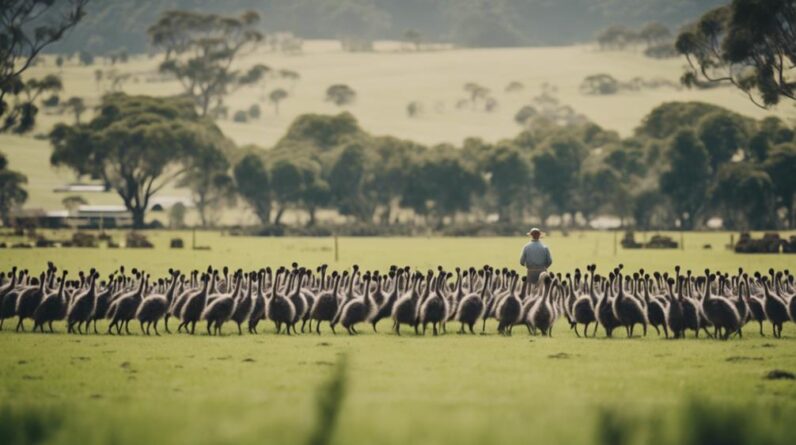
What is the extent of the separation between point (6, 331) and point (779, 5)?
5164cm

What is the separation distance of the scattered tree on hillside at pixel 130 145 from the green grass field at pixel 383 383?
87963 millimetres

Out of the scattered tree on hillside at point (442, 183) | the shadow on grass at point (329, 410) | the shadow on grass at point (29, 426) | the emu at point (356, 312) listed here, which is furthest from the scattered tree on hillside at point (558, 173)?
the shadow on grass at point (329, 410)

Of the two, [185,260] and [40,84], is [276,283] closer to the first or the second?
[185,260]

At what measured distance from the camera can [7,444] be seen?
34.3 ft

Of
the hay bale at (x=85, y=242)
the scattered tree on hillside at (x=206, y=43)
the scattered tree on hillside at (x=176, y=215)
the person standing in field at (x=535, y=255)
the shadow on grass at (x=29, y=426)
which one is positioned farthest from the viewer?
the scattered tree on hillside at (x=206, y=43)

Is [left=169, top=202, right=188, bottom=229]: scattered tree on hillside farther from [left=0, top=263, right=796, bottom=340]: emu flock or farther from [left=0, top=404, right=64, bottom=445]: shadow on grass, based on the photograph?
[left=0, top=404, right=64, bottom=445]: shadow on grass

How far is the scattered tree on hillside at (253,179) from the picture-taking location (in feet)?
381

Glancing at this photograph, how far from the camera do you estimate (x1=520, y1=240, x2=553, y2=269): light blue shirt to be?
2617 centimetres

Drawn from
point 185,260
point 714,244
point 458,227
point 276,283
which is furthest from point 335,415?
point 458,227

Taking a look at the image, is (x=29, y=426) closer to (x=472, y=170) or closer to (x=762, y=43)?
(x=762, y=43)

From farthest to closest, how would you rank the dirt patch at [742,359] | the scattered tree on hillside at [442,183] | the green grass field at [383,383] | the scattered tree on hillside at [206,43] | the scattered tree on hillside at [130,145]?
the scattered tree on hillside at [206,43] < the scattered tree on hillside at [442,183] < the scattered tree on hillside at [130,145] < the dirt patch at [742,359] < the green grass field at [383,383]

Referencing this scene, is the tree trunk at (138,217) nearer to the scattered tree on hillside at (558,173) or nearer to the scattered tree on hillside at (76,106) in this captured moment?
the scattered tree on hillside at (558,173)

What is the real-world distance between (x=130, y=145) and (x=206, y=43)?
56376 mm

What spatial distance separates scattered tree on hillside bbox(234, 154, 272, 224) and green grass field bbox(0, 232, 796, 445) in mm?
91956
